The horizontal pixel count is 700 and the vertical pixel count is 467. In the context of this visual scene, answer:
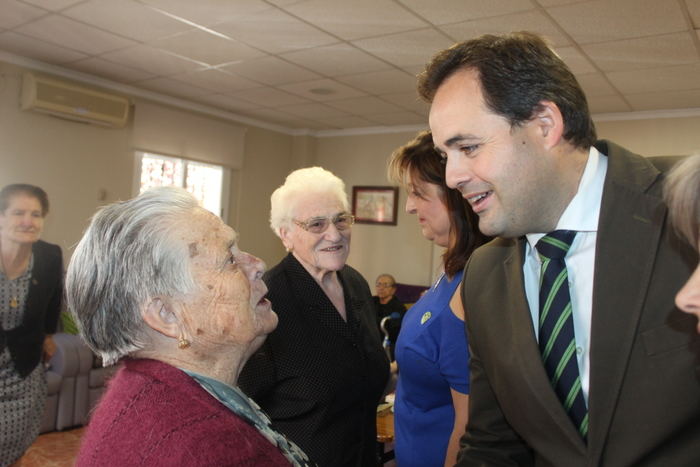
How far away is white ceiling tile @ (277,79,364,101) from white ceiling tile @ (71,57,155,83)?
4.68 ft

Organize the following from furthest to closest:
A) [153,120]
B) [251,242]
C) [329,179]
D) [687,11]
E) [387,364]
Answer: [251,242]
[153,120]
[687,11]
[329,179]
[387,364]

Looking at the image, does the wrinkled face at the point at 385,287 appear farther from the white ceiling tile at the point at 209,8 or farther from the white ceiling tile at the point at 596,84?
the white ceiling tile at the point at 209,8

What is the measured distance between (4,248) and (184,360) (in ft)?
7.21

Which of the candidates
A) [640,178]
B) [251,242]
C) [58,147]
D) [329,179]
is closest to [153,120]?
[58,147]

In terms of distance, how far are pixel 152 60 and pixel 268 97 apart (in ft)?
4.93

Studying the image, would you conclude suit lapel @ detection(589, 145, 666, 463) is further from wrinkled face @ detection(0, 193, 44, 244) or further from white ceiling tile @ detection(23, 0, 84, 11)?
white ceiling tile @ detection(23, 0, 84, 11)

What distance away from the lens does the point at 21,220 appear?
9.78 ft

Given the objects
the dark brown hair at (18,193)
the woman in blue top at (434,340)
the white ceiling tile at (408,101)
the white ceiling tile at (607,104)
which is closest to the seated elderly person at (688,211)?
the woman in blue top at (434,340)

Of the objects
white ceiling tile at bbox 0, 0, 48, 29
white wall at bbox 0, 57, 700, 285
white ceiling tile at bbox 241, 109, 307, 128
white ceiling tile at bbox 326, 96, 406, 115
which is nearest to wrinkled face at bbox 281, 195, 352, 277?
white ceiling tile at bbox 0, 0, 48, 29

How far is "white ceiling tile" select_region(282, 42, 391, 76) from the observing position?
4336mm

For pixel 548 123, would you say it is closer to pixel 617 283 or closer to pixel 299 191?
pixel 617 283

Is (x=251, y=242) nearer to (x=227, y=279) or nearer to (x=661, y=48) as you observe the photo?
(x=661, y=48)

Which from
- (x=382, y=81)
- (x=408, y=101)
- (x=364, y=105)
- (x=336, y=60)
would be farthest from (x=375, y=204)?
(x=336, y=60)

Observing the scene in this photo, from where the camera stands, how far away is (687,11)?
3260 mm
